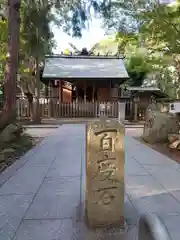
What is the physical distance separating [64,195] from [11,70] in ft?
24.5

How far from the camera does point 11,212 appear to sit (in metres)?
3.91

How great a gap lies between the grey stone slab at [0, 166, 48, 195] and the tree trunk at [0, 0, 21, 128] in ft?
14.3

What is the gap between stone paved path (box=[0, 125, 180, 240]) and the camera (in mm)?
3422

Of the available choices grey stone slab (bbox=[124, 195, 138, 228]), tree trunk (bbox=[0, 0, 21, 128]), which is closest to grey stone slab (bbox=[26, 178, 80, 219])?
grey stone slab (bbox=[124, 195, 138, 228])

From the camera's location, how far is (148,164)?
688cm

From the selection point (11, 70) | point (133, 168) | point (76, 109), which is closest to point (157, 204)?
point (133, 168)

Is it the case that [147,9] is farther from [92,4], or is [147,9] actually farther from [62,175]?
[62,175]

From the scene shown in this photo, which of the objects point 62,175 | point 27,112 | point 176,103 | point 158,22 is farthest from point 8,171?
point 27,112

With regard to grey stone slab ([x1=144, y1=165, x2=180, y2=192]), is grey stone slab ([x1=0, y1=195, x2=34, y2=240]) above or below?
below

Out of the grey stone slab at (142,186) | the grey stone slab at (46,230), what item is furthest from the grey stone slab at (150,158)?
the grey stone slab at (46,230)

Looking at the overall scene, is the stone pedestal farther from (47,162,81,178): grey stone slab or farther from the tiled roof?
the tiled roof

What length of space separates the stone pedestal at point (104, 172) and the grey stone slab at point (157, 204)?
637 millimetres

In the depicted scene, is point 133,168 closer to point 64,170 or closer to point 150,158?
point 150,158

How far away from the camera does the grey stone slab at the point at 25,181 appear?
193 inches
